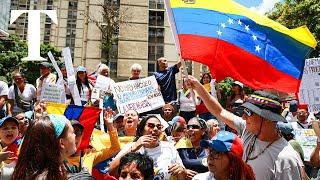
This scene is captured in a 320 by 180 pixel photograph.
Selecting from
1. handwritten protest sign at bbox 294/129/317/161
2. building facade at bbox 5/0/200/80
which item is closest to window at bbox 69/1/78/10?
building facade at bbox 5/0/200/80

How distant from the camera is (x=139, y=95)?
24.7 ft

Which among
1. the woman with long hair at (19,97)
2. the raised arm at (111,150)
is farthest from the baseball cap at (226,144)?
the woman with long hair at (19,97)

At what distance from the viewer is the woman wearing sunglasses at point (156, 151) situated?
4.02 meters

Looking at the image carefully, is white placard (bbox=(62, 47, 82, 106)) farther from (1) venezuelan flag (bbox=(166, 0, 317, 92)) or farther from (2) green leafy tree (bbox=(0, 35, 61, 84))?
(2) green leafy tree (bbox=(0, 35, 61, 84))

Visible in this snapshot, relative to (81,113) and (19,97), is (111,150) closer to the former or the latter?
(81,113)

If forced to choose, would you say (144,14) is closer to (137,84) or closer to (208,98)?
(137,84)

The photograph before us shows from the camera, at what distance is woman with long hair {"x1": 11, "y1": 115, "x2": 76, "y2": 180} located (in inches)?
98.5

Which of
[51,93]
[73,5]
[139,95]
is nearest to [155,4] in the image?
[73,5]

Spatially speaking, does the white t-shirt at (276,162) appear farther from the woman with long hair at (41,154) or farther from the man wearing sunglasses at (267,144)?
the woman with long hair at (41,154)

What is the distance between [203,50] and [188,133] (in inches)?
40.9

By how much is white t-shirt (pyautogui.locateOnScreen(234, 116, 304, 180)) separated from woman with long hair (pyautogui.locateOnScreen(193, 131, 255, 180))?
221 millimetres

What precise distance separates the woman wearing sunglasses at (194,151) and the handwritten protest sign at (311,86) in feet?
4.01

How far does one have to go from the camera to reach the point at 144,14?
148 ft

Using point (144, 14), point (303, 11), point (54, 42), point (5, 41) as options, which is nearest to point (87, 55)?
point (144, 14)
